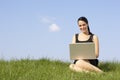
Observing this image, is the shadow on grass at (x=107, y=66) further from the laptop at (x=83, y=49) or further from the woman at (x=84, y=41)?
the laptop at (x=83, y=49)

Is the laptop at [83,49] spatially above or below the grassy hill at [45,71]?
above

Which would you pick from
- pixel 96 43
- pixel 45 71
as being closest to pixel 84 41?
pixel 96 43

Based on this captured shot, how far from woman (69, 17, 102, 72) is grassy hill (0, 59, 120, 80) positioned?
0.97 ft

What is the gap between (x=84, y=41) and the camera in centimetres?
1129

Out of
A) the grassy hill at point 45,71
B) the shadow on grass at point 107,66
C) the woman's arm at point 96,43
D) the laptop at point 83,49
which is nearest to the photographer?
the grassy hill at point 45,71

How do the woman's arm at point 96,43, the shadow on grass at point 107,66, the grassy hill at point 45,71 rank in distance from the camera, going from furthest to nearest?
the shadow on grass at point 107,66, the woman's arm at point 96,43, the grassy hill at point 45,71

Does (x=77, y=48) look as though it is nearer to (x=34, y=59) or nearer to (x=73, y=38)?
(x=73, y=38)

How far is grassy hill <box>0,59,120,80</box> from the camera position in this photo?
9805 millimetres

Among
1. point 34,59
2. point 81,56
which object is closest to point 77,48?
point 81,56

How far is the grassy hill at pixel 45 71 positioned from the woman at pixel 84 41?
0.30 metres

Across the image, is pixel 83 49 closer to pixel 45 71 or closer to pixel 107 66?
pixel 45 71

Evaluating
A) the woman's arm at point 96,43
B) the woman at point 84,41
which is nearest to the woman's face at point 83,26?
the woman at point 84,41

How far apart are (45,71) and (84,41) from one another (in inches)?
61.9

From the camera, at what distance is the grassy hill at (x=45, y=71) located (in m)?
9.80
